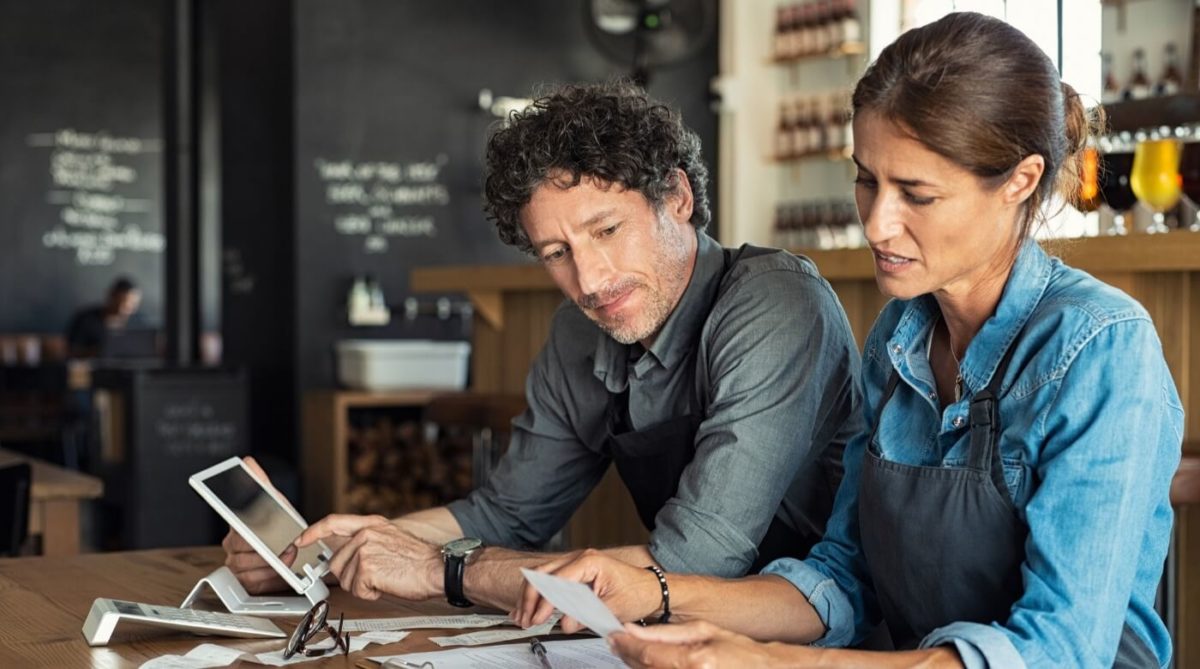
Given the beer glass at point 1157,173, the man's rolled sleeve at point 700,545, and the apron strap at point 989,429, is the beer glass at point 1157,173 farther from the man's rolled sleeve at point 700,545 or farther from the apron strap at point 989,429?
the apron strap at point 989,429

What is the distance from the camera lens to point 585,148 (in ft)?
6.45

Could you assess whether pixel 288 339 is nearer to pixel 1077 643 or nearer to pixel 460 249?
pixel 460 249

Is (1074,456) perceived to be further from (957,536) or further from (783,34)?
(783,34)

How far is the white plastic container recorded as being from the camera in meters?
5.90

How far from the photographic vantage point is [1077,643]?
1.34 metres

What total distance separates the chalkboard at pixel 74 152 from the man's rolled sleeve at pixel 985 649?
34.2ft

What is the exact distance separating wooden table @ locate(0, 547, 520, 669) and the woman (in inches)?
13.6

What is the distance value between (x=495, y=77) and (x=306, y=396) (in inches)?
71.7

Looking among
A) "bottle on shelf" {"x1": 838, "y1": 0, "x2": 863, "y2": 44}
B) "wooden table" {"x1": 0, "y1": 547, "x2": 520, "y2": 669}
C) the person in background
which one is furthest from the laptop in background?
"wooden table" {"x1": 0, "y1": 547, "x2": 520, "y2": 669}

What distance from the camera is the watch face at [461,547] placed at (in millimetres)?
1907

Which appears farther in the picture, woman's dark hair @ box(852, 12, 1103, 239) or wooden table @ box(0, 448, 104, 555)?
wooden table @ box(0, 448, 104, 555)

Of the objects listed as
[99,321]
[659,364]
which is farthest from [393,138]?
[659,364]

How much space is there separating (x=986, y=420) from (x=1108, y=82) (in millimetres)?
4802

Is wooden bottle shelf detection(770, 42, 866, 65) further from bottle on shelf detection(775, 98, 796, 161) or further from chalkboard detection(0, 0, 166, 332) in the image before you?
chalkboard detection(0, 0, 166, 332)
